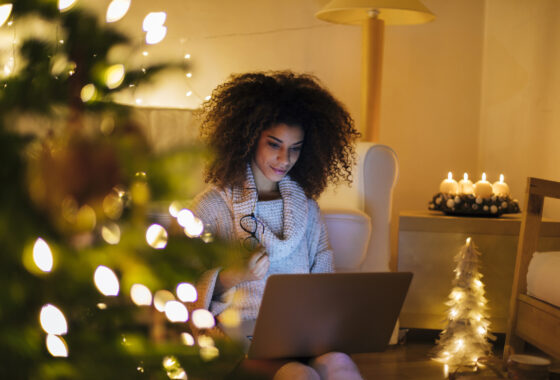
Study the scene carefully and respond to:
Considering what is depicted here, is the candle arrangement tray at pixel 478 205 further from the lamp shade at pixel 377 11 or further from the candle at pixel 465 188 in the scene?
the lamp shade at pixel 377 11

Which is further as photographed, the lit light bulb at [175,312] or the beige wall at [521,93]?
the beige wall at [521,93]

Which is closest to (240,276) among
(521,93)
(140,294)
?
(140,294)

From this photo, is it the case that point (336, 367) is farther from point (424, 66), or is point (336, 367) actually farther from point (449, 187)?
point (424, 66)

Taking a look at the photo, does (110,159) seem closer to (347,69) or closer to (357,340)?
(357,340)

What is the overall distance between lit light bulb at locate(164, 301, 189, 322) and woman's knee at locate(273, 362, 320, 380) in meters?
0.87

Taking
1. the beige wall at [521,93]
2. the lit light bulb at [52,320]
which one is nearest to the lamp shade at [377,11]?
the beige wall at [521,93]

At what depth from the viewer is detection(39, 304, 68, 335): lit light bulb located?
0.35m

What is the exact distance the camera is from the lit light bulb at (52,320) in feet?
1.14

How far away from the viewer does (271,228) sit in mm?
1684

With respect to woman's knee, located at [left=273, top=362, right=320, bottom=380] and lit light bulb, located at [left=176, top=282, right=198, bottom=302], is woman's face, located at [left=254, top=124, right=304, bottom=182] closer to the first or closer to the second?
woman's knee, located at [left=273, top=362, right=320, bottom=380]

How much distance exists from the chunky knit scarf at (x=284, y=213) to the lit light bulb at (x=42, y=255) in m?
1.25

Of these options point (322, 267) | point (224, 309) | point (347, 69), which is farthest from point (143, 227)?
point (347, 69)

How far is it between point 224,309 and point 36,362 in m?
1.18

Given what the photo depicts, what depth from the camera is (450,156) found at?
3418 millimetres
